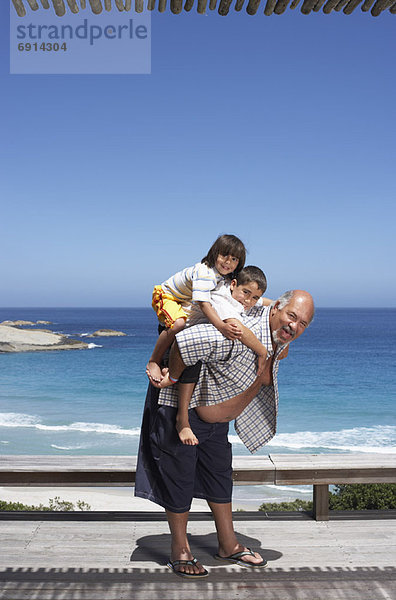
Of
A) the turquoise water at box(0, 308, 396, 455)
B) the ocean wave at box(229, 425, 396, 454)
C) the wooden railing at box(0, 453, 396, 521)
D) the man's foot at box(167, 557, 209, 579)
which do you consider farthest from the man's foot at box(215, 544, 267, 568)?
the ocean wave at box(229, 425, 396, 454)

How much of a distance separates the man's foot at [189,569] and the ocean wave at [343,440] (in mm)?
15087

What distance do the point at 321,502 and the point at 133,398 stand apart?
2756 cm

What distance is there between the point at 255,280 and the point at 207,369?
1.41 feet

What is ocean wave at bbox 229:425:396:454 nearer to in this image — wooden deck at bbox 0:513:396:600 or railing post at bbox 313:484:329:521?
railing post at bbox 313:484:329:521

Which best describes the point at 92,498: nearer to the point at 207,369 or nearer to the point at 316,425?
the point at 207,369

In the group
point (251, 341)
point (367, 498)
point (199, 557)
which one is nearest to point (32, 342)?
point (367, 498)

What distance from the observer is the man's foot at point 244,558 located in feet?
9.39

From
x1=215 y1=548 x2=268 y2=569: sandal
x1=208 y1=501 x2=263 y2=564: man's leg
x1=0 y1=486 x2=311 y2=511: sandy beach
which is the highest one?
x1=208 y1=501 x2=263 y2=564: man's leg

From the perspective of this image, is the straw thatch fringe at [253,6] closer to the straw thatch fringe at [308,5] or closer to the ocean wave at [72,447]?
the straw thatch fringe at [308,5]

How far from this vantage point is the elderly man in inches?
97.8

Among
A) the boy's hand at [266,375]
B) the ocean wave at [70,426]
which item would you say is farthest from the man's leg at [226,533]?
the ocean wave at [70,426]

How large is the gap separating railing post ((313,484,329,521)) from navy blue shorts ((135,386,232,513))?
0.80 m

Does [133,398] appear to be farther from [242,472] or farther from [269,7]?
[269,7]

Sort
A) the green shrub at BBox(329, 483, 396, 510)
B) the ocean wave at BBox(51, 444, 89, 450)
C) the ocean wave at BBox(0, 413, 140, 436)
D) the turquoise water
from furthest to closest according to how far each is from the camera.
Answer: the ocean wave at BBox(0, 413, 140, 436) → the turquoise water → the ocean wave at BBox(51, 444, 89, 450) → the green shrub at BBox(329, 483, 396, 510)
